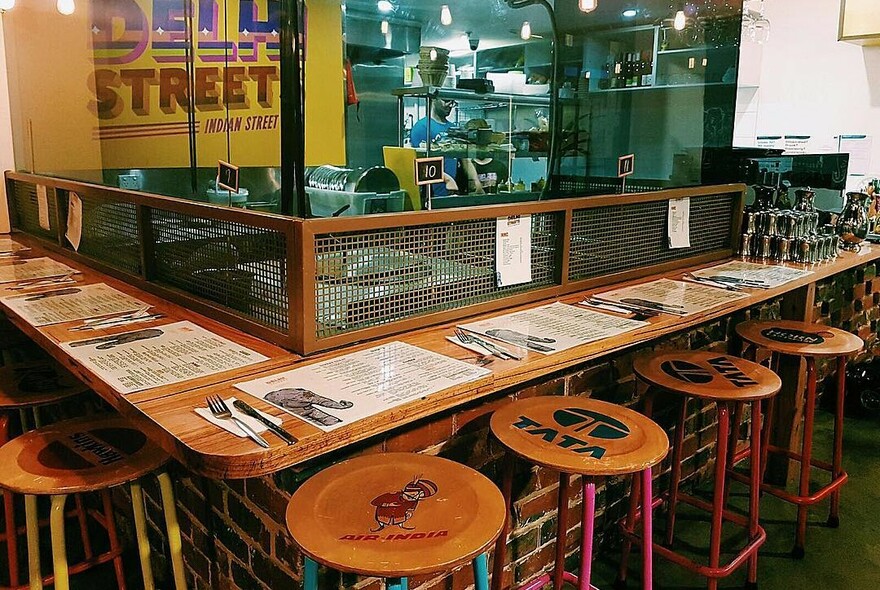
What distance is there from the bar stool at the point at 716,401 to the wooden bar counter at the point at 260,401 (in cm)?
17

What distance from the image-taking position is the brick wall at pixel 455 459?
1547 mm

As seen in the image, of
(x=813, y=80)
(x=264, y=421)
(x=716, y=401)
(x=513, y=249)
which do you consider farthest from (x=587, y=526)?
(x=813, y=80)

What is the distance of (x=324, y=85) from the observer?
1.69 metres

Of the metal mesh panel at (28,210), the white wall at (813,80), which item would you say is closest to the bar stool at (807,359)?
the metal mesh panel at (28,210)

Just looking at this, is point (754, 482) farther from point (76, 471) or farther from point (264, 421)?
point (76, 471)

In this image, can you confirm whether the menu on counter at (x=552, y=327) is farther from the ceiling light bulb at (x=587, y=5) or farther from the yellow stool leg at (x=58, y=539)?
the ceiling light bulb at (x=587, y=5)

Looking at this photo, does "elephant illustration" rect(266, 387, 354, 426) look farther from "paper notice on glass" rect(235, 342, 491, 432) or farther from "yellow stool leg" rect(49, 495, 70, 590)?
"yellow stool leg" rect(49, 495, 70, 590)

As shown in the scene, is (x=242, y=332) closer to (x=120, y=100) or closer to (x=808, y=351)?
(x=120, y=100)

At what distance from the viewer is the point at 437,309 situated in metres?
1.89

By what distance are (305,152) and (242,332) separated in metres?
0.50

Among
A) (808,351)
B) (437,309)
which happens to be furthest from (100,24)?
(808,351)

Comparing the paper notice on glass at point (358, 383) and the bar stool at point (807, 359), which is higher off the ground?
the paper notice on glass at point (358, 383)

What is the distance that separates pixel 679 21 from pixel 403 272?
183 centimetres

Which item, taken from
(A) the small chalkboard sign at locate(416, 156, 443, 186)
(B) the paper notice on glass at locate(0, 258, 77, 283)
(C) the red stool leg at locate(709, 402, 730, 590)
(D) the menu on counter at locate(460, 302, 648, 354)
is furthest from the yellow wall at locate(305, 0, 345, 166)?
(B) the paper notice on glass at locate(0, 258, 77, 283)
